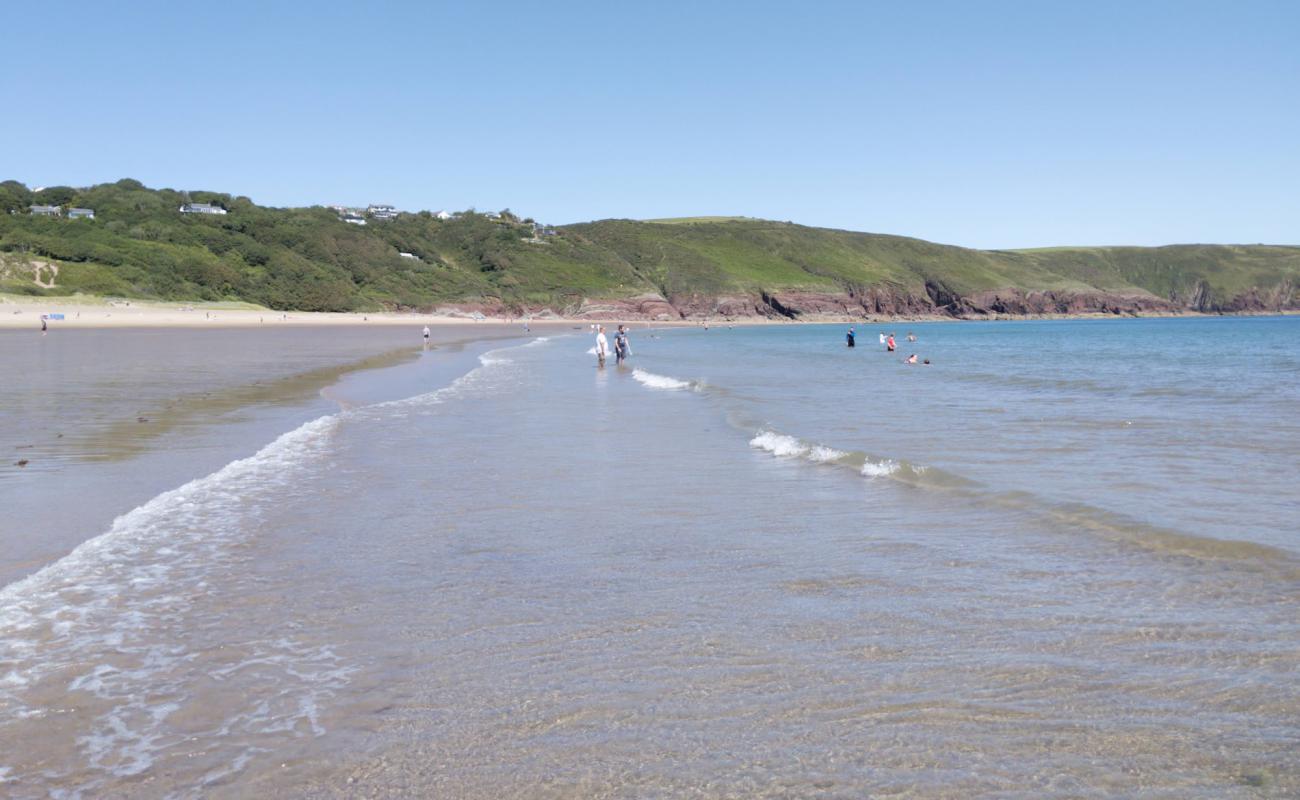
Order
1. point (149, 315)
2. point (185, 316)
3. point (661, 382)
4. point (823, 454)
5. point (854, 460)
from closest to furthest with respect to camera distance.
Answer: point (854, 460), point (823, 454), point (661, 382), point (149, 315), point (185, 316)

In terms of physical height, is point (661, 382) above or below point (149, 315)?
below

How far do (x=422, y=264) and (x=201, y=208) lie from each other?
31.6m

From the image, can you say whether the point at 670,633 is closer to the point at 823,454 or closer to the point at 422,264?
the point at 823,454

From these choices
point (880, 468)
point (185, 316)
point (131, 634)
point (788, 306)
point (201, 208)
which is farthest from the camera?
point (788, 306)

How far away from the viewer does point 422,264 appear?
135125 mm

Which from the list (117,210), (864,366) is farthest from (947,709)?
(117,210)

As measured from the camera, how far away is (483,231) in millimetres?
163750

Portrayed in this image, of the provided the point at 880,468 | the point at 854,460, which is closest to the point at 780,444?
the point at 854,460

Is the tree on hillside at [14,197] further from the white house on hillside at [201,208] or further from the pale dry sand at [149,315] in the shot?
the pale dry sand at [149,315]

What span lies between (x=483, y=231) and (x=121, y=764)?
541ft

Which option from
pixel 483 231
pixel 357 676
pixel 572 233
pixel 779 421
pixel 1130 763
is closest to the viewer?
pixel 1130 763

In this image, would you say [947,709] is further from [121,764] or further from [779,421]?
[779,421]

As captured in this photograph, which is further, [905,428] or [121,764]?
[905,428]

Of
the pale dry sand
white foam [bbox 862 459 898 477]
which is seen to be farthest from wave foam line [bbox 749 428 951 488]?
the pale dry sand
